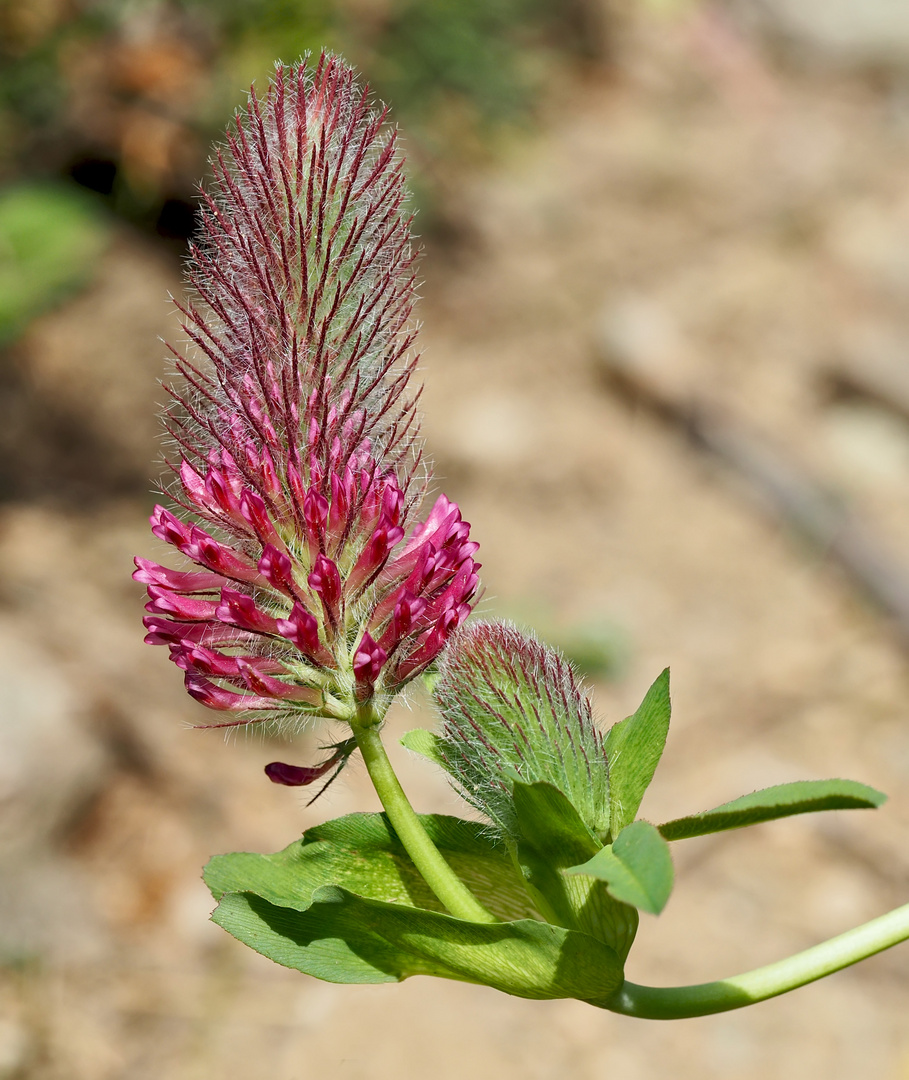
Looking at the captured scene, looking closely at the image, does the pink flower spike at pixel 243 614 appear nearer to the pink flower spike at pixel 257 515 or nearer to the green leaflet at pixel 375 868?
the pink flower spike at pixel 257 515

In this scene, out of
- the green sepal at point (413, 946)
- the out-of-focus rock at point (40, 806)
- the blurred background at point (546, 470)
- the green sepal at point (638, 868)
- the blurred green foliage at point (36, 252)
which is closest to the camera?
the green sepal at point (638, 868)

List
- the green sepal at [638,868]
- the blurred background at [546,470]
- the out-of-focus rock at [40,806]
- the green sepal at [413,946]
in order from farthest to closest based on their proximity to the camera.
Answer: the blurred background at [546,470]
the out-of-focus rock at [40,806]
the green sepal at [413,946]
the green sepal at [638,868]

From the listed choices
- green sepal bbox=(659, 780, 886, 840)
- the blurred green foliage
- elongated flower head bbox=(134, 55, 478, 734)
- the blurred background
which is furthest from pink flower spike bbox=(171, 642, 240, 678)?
the blurred green foliage

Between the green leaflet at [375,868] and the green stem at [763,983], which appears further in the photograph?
the green leaflet at [375,868]

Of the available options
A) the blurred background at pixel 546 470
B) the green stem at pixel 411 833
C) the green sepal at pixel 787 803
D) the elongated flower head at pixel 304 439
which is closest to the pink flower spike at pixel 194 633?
the elongated flower head at pixel 304 439

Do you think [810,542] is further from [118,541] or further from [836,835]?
[118,541]

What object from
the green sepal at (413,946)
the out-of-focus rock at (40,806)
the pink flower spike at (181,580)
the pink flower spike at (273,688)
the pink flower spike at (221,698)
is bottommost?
the green sepal at (413,946)

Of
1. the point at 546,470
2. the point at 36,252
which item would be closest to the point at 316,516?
the point at 36,252

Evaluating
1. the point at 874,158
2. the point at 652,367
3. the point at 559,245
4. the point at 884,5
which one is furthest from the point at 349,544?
the point at 884,5

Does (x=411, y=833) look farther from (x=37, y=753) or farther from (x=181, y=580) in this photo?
(x=37, y=753)
